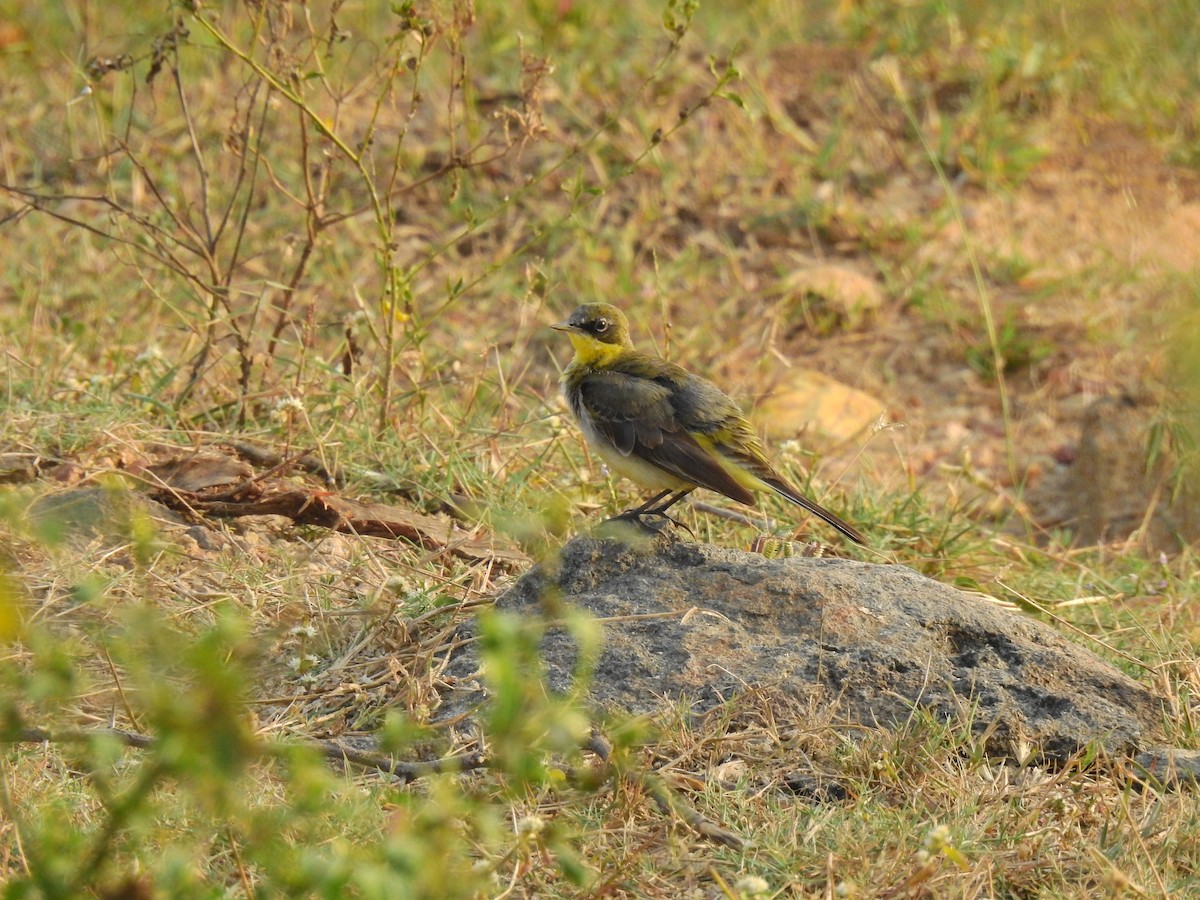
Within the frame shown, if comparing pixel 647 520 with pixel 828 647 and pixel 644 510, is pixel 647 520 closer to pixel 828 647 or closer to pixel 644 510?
pixel 644 510

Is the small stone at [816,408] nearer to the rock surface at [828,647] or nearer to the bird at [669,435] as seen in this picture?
the bird at [669,435]

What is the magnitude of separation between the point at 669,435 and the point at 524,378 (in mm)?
2963

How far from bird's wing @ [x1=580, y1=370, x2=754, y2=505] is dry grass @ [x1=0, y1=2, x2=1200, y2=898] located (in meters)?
0.52

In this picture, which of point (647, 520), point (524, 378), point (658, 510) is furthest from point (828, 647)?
point (524, 378)

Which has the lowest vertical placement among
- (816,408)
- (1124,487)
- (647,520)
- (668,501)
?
(1124,487)

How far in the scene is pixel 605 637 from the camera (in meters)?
4.30

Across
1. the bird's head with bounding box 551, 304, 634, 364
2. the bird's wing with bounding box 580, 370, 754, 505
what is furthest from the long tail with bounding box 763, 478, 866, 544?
the bird's head with bounding box 551, 304, 634, 364

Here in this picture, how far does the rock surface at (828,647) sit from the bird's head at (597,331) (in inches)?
53.4

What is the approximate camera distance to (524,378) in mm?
8078

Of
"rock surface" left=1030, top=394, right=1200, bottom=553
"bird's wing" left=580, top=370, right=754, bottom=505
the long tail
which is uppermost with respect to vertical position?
"bird's wing" left=580, top=370, right=754, bottom=505

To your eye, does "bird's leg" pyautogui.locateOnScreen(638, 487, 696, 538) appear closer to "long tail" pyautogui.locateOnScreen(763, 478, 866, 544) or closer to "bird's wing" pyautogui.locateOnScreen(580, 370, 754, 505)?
"bird's wing" pyautogui.locateOnScreen(580, 370, 754, 505)

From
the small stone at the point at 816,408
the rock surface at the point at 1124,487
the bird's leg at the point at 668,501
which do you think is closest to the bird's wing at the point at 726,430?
the bird's leg at the point at 668,501

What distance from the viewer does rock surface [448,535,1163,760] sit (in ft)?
13.6

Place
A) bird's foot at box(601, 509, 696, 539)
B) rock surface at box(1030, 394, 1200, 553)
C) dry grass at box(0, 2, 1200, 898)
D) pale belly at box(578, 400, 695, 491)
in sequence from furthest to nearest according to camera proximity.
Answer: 1. rock surface at box(1030, 394, 1200, 553)
2. pale belly at box(578, 400, 695, 491)
3. bird's foot at box(601, 509, 696, 539)
4. dry grass at box(0, 2, 1200, 898)
